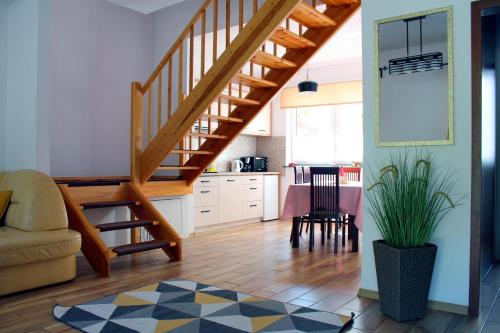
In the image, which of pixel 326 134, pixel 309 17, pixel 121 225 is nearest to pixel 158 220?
pixel 121 225

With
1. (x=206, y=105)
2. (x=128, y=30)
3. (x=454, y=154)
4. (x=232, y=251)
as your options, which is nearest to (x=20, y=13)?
(x=128, y=30)

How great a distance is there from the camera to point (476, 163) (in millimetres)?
2648

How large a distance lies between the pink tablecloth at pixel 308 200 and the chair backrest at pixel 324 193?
0.11 m

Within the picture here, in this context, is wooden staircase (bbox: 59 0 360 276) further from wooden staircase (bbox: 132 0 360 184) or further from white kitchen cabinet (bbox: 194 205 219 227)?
white kitchen cabinet (bbox: 194 205 219 227)

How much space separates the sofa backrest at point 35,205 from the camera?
339 centimetres

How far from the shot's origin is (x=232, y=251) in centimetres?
467

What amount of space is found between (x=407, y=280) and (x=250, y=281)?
4.31ft

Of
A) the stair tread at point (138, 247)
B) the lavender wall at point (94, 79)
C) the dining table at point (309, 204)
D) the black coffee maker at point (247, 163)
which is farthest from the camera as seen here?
the black coffee maker at point (247, 163)

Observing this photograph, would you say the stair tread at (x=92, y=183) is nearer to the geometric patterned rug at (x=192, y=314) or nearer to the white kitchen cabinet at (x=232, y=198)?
the white kitchen cabinet at (x=232, y=198)

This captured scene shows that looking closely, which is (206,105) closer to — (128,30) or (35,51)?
(35,51)

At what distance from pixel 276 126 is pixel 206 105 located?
3.94 meters

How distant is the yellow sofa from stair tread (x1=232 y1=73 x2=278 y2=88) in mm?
1952

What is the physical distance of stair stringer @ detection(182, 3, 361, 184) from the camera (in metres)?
4.36

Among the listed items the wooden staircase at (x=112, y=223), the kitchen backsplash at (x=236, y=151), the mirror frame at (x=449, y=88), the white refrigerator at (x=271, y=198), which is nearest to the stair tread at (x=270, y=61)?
the mirror frame at (x=449, y=88)
